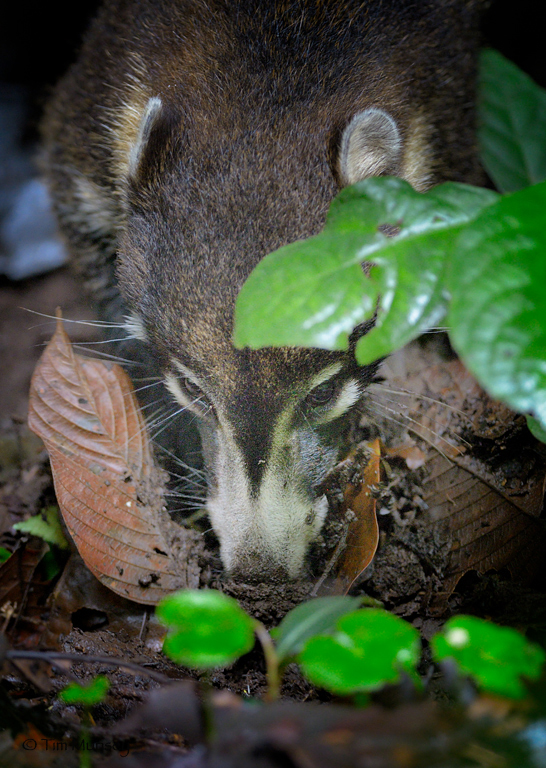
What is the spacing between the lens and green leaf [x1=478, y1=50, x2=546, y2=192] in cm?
260

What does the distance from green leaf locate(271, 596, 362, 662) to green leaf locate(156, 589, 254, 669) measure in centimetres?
15

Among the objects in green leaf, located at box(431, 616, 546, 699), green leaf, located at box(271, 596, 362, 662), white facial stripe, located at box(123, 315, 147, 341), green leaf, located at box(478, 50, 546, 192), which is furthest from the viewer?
green leaf, located at box(478, 50, 546, 192)

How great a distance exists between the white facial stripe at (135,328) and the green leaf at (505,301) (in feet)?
4.73

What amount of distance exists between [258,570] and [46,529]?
0.69 m

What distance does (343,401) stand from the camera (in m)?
2.19

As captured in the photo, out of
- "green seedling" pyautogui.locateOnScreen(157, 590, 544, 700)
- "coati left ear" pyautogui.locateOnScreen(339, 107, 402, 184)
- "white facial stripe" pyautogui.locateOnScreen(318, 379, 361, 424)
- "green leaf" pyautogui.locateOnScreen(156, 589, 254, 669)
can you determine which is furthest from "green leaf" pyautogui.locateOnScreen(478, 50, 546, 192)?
"green leaf" pyautogui.locateOnScreen(156, 589, 254, 669)

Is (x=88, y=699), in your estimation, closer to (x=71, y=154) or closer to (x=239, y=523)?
(x=239, y=523)

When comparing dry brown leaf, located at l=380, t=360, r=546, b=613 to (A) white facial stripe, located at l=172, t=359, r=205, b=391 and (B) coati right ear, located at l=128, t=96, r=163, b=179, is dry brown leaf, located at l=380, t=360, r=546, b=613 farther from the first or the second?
(B) coati right ear, located at l=128, t=96, r=163, b=179

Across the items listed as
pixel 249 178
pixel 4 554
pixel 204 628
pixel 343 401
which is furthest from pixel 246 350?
pixel 204 628

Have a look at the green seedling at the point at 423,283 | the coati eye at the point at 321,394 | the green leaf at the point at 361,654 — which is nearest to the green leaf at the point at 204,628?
the green leaf at the point at 361,654

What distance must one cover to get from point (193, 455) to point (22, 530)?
59 centimetres

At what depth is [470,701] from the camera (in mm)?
856

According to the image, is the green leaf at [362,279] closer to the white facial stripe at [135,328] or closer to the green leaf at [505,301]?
the green leaf at [505,301]

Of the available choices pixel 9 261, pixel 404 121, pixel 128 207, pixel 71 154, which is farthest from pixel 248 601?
pixel 9 261
